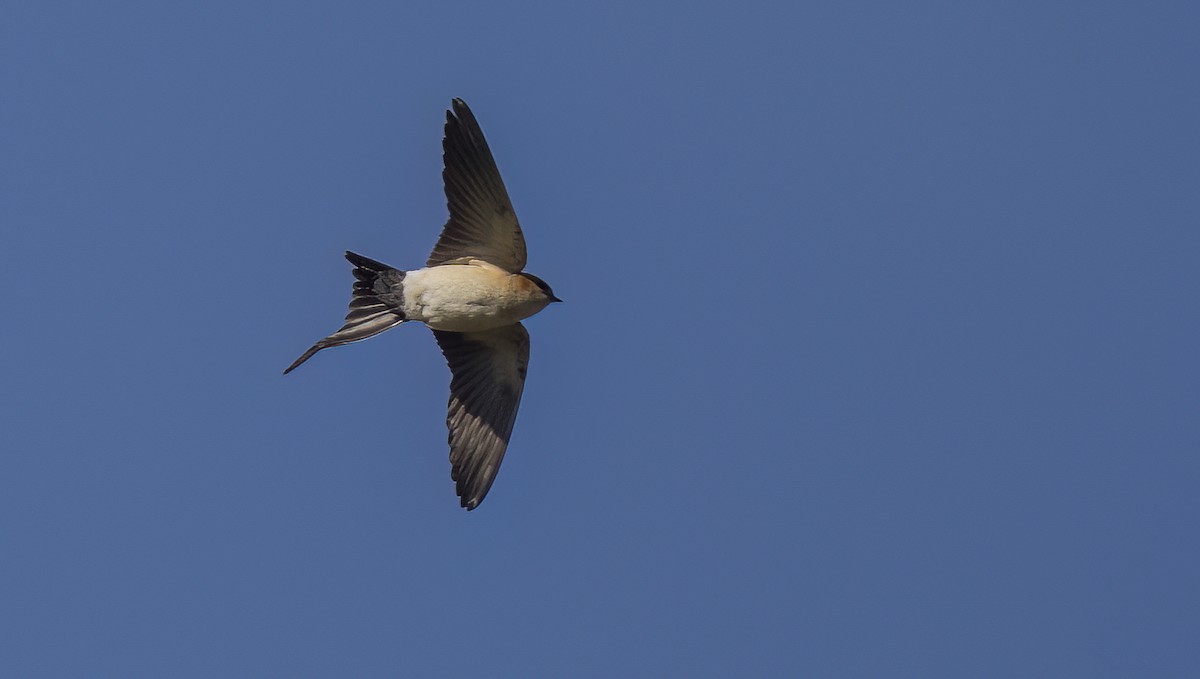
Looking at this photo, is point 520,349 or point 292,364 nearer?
point 292,364

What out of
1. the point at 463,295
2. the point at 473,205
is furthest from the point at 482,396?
the point at 473,205

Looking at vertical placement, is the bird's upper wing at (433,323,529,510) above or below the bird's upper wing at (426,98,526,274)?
below

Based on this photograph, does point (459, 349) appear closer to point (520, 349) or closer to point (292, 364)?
point (520, 349)

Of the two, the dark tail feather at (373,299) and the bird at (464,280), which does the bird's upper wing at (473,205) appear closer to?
the bird at (464,280)

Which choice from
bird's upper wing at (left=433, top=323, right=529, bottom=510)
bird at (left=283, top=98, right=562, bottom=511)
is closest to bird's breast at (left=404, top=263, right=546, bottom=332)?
bird at (left=283, top=98, right=562, bottom=511)

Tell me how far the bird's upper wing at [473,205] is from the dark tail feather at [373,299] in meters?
0.31

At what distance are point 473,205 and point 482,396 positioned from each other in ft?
4.70

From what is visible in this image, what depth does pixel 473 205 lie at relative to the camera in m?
11.6

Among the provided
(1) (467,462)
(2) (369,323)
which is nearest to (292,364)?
(2) (369,323)

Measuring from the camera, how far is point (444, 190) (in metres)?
11.5

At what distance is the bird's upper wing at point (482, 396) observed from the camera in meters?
12.1

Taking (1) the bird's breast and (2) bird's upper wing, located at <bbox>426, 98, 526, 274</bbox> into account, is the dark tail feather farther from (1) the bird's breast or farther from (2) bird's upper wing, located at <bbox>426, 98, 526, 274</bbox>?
(2) bird's upper wing, located at <bbox>426, 98, 526, 274</bbox>

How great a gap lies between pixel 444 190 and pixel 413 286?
0.66 m

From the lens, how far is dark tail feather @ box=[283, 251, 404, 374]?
11.6 meters
